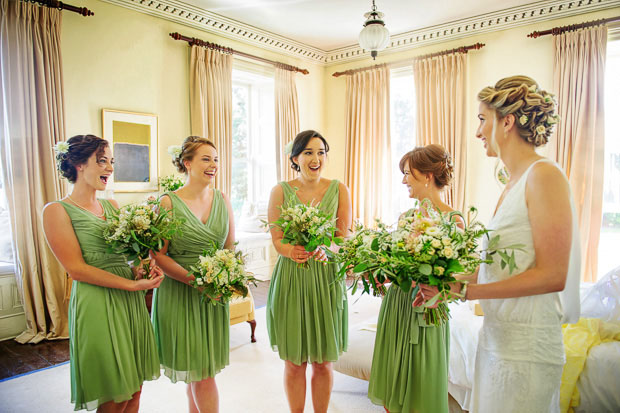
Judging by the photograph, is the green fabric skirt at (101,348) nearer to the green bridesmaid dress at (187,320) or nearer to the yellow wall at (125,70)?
the green bridesmaid dress at (187,320)

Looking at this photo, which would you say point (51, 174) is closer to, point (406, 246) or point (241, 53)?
point (241, 53)

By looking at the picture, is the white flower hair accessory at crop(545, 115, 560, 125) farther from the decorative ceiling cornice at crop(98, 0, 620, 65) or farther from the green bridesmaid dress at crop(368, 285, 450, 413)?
the decorative ceiling cornice at crop(98, 0, 620, 65)

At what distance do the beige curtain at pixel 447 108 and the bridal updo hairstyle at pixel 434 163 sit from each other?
401 centimetres

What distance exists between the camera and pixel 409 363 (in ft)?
6.05

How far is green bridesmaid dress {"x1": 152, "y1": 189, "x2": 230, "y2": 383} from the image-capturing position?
2244 millimetres

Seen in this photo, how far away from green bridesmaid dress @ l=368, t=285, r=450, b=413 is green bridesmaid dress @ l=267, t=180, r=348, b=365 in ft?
1.69

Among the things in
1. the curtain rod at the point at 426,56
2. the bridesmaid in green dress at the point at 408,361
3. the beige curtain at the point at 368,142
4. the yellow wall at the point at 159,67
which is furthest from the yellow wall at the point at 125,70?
the bridesmaid in green dress at the point at 408,361

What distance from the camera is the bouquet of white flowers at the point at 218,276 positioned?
2121mm

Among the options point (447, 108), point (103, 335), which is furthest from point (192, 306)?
point (447, 108)

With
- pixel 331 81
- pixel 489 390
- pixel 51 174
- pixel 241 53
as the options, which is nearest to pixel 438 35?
pixel 331 81

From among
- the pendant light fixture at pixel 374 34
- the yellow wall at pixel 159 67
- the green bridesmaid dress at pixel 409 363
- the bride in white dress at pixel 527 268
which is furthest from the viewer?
the yellow wall at pixel 159 67

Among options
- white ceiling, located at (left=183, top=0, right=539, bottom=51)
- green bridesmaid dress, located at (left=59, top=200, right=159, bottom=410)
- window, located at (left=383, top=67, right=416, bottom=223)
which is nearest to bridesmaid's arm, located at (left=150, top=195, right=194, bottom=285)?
green bridesmaid dress, located at (left=59, top=200, right=159, bottom=410)

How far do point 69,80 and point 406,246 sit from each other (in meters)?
4.57

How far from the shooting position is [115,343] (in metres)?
2.04
